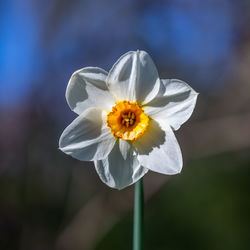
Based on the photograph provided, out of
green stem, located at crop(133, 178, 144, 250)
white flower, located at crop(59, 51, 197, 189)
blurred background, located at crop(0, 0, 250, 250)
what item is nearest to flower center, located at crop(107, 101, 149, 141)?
white flower, located at crop(59, 51, 197, 189)

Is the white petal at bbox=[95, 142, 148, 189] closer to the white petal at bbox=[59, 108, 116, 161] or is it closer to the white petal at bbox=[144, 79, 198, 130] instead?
the white petal at bbox=[59, 108, 116, 161]

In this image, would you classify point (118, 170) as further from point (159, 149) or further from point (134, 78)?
point (134, 78)

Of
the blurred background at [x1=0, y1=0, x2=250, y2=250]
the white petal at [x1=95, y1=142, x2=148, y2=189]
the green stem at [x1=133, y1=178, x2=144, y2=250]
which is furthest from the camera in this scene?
the blurred background at [x1=0, y1=0, x2=250, y2=250]

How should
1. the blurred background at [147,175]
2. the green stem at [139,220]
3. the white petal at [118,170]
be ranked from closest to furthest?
the green stem at [139,220], the white petal at [118,170], the blurred background at [147,175]

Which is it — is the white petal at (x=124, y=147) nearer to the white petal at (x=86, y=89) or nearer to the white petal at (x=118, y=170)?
the white petal at (x=118, y=170)

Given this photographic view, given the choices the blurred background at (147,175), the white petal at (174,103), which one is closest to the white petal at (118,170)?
the white petal at (174,103)
